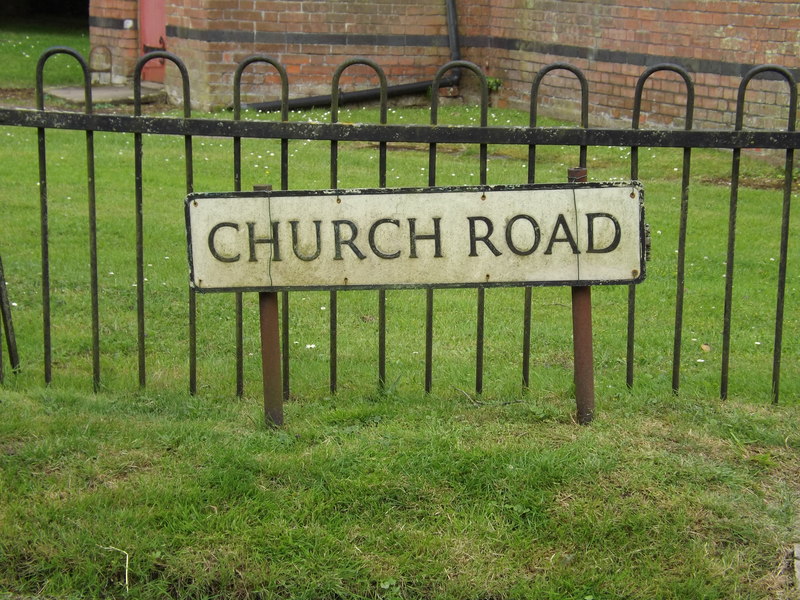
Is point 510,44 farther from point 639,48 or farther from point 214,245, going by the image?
point 214,245

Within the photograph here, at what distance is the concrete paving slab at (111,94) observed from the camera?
1512 cm

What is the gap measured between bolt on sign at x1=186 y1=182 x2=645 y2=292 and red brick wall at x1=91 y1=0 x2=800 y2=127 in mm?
8737

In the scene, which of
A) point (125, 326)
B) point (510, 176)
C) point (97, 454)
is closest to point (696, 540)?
point (97, 454)

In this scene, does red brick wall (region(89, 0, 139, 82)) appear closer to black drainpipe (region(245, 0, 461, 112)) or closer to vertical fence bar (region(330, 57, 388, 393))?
black drainpipe (region(245, 0, 461, 112))

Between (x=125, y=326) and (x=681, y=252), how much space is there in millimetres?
3216

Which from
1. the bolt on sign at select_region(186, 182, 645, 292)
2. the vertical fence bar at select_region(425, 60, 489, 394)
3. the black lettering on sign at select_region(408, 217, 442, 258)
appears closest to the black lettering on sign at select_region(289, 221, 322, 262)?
the bolt on sign at select_region(186, 182, 645, 292)

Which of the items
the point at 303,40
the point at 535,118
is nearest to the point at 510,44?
the point at 303,40

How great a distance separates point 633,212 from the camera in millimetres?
3697

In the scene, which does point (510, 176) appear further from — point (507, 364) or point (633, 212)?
point (633, 212)

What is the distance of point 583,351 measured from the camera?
152 inches

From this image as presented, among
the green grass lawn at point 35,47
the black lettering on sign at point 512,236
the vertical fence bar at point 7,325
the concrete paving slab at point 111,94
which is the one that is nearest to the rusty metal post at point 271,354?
the black lettering on sign at point 512,236

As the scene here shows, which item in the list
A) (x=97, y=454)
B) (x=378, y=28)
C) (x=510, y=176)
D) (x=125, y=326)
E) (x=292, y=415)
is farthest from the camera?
(x=378, y=28)

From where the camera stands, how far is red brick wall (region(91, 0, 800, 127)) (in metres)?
12.2

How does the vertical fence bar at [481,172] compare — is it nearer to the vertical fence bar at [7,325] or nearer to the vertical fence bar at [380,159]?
the vertical fence bar at [380,159]
